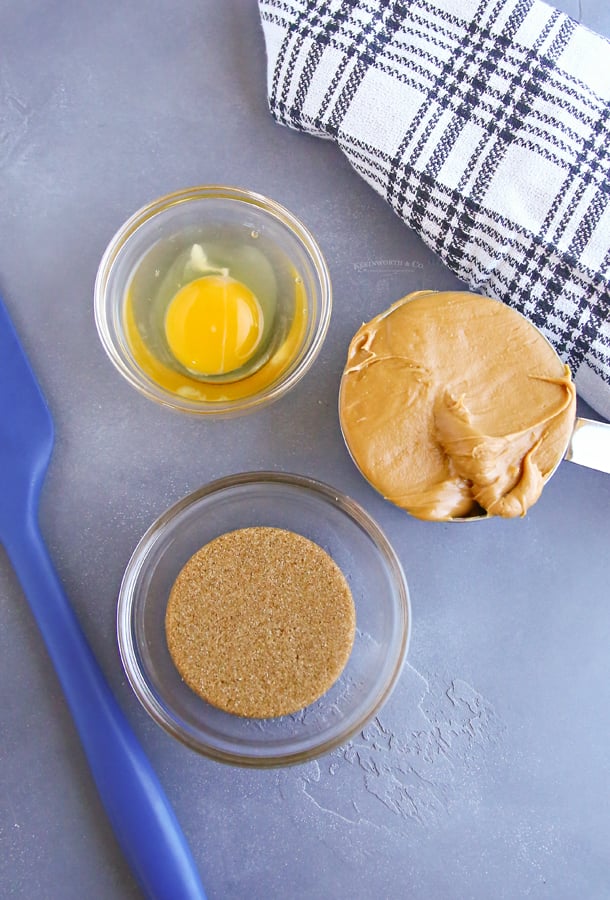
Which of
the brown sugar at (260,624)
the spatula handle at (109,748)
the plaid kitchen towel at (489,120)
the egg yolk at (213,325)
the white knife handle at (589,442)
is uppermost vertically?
the plaid kitchen towel at (489,120)

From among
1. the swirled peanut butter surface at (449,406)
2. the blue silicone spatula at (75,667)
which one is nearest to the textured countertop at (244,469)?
the blue silicone spatula at (75,667)

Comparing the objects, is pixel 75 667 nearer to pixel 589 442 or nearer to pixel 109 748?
pixel 109 748

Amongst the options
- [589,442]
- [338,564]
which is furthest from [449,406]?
[338,564]

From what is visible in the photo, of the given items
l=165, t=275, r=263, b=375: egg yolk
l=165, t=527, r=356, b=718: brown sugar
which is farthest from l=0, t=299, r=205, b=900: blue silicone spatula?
l=165, t=275, r=263, b=375: egg yolk

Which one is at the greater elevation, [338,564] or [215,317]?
[215,317]

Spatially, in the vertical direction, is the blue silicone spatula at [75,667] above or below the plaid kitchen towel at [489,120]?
below

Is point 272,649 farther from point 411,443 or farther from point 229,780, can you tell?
point 411,443

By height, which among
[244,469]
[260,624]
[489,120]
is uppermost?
[489,120]

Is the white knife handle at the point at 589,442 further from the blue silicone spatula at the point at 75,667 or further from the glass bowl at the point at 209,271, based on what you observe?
the blue silicone spatula at the point at 75,667
